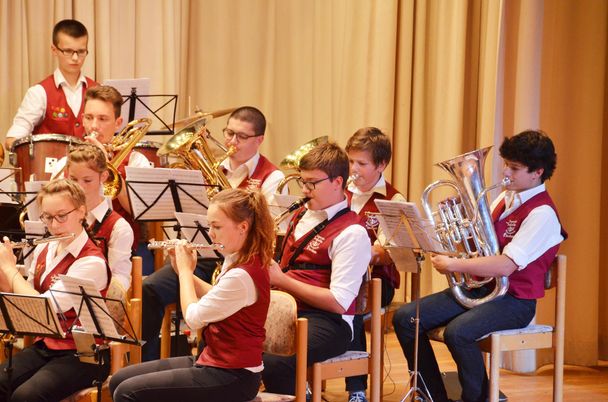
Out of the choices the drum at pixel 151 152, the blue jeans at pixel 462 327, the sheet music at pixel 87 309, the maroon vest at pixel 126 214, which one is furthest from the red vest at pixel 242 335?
the drum at pixel 151 152

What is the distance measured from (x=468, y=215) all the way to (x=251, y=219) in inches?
47.4

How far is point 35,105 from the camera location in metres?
Result: 6.02

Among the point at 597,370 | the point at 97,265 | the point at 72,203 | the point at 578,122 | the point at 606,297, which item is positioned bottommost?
the point at 597,370

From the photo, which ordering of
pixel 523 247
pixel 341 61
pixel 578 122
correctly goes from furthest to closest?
1. pixel 341 61
2. pixel 578 122
3. pixel 523 247

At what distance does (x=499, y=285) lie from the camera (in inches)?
164

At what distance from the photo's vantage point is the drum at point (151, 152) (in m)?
5.46

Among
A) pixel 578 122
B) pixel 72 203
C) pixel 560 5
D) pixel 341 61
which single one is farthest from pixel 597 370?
pixel 72 203

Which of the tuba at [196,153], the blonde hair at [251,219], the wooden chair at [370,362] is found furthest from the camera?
the tuba at [196,153]

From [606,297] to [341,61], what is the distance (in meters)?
2.54

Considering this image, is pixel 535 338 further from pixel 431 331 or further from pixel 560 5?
pixel 560 5

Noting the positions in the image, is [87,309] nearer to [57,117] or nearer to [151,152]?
[151,152]

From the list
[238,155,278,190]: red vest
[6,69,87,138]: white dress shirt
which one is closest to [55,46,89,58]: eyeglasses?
[6,69,87,138]: white dress shirt

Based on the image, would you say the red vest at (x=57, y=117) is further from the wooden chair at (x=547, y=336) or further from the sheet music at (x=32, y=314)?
the wooden chair at (x=547, y=336)

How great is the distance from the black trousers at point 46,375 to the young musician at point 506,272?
150 cm
